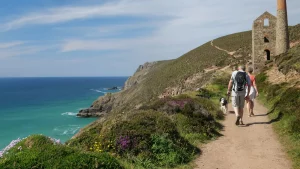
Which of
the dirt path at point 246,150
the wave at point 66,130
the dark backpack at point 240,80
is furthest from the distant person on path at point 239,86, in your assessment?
the wave at point 66,130

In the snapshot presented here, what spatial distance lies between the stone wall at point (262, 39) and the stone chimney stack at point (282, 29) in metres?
0.79

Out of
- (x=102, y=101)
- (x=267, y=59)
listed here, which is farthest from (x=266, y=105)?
(x=102, y=101)

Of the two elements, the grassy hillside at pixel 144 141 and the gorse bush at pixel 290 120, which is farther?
the gorse bush at pixel 290 120

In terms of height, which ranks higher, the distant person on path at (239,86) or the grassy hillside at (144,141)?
the distant person on path at (239,86)

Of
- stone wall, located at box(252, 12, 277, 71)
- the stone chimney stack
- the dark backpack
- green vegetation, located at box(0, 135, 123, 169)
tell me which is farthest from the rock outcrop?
green vegetation, located at box(0, 135, 123, 169)

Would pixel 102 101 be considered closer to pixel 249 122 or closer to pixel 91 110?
pixel 91 110

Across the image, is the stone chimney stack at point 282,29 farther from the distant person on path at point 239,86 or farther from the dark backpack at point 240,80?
the dark backpack at point 240,80

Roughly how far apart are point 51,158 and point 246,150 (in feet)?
18.5

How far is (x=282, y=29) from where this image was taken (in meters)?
31.7

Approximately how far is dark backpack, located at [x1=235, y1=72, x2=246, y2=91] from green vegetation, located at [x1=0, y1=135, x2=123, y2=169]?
6.78 m

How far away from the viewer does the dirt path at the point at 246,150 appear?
779 centimetres

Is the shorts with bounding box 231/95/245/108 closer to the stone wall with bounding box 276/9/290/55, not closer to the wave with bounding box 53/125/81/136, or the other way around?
the stone wall with bounding box 276/9/290/55

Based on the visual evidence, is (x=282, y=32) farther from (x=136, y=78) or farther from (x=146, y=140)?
(x=136, y=78)

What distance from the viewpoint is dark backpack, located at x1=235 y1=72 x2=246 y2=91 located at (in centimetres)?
1159
